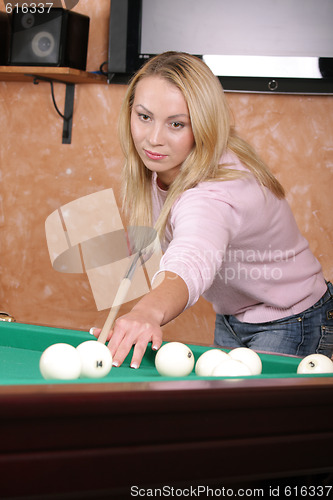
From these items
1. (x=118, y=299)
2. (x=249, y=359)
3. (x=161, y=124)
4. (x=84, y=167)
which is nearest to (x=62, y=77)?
(x=84, y=167)

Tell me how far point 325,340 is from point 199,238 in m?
0.68


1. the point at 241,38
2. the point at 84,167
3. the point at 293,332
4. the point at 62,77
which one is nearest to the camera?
the point at 293,332

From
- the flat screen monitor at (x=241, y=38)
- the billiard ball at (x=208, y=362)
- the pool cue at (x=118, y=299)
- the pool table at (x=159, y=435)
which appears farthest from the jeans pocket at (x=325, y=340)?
the flat screen monitor at (x=241, y=38)

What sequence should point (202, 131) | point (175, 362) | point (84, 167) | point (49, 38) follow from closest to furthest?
point (175, 362), point (202, 131), point (49, 38), point (84, 167)

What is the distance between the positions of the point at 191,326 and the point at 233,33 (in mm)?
1495

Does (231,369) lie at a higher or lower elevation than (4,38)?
lower

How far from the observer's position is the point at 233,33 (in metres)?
2.98

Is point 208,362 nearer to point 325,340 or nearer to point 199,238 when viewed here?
point 199,238

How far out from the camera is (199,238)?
1412 millimetres

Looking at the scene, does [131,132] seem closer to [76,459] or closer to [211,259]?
[211,259]

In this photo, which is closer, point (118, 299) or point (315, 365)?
point (315, 365)

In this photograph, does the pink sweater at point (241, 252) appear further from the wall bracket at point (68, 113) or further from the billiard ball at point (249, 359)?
the wall bracket at point (68, 113)

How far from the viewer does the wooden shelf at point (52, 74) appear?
3.11m

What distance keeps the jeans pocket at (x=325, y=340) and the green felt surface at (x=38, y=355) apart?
50 cm
